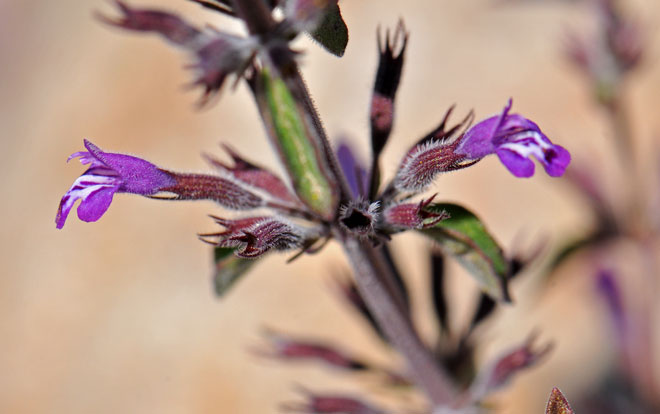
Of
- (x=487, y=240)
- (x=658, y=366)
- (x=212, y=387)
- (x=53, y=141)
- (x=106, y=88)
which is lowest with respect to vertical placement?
(x=212, y=387)

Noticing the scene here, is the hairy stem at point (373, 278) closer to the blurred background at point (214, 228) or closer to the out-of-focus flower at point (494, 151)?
the out-of-focus flower at point (494, 151)

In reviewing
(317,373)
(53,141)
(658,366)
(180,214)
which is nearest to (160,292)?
(180,214)

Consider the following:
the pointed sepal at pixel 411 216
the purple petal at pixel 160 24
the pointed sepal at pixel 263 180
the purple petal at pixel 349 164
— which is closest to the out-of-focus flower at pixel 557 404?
the pointed sepal at pixel 411 216

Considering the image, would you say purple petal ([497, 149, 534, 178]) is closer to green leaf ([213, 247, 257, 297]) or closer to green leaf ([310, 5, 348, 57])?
green leaf ([310, 5, 348, 57])

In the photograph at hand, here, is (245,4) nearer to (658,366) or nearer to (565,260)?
A: (565,260)

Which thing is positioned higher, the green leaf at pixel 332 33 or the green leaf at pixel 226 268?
the green leaf at pixel 332 33

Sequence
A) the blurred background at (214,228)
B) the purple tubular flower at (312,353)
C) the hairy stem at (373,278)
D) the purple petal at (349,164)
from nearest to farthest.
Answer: the hairy stem at (373,278) < the purple petal at (349,164) < the purple tubular flower at (312,353) < the blurred background at (214,228)

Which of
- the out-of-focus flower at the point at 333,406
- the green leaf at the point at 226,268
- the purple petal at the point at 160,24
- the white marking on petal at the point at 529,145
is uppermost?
the purple petal at the point at 160,24

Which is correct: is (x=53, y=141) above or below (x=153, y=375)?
above

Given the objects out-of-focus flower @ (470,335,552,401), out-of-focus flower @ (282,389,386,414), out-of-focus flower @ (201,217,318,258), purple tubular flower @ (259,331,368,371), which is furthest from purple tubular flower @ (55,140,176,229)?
out-of-focus flower @ (470,335,552,401)

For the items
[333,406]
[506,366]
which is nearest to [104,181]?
[333,406]
